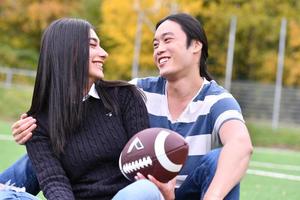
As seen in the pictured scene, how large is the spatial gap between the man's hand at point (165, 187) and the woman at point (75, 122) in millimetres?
228

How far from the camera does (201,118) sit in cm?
373

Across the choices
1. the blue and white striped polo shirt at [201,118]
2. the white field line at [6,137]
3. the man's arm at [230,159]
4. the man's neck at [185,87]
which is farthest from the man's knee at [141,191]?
the white field line at [6,137]

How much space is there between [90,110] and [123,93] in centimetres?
20

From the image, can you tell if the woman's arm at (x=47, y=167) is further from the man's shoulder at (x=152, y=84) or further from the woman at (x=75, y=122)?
the man's shoulder at (x=152, y=84)

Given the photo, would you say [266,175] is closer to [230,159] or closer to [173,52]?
[173,52]

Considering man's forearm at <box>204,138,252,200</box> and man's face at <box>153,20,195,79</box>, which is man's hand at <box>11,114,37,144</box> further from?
man's forearm at <box>204,138,252,200</box>

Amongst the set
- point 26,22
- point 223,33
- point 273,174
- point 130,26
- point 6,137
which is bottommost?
point 26,22

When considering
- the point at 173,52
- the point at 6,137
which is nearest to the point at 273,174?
the point at 6,137

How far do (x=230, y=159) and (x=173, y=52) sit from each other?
0.76 metres

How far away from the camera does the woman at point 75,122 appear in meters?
3.47

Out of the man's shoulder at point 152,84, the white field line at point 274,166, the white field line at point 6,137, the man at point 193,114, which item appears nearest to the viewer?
the man at point 193,114

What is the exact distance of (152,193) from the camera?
3.10 m

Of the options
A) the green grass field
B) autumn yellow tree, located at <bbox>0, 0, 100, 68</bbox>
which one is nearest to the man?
the green grass field

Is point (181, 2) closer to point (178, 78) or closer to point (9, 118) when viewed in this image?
point (9, 118)
